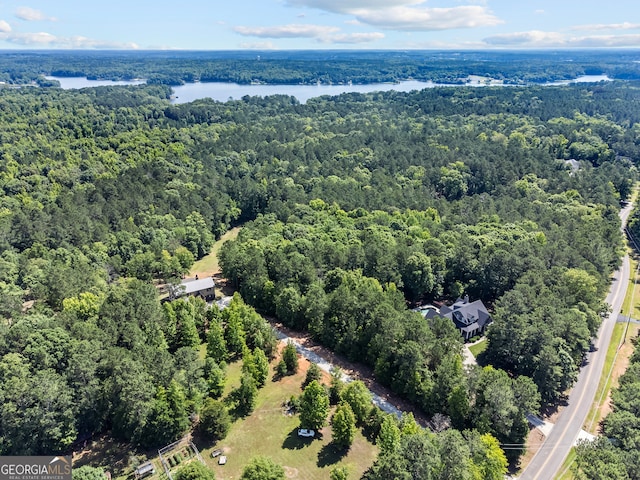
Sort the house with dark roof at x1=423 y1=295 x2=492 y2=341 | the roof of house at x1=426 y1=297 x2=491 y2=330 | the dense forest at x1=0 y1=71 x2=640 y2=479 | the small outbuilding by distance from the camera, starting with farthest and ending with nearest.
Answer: the roof of house at x1=426 y1=297 x2=491 y2=330, the house with dark roof at x1=423 y1=295 x2=492 y2=341, the dense forest at x1=0 y1=71 x2=640 y2=479, the small outbuilding

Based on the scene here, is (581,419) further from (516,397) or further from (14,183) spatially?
(14,183)

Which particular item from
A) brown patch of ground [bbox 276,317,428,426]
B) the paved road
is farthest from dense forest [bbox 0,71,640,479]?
the paved road

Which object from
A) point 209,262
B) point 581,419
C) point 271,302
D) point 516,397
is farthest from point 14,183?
point 581,419

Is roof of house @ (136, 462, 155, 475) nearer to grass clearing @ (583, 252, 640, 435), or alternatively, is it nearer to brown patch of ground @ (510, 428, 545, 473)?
brown patch of ground @ (510, 428, 545, 473)

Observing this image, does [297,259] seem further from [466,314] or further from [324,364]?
[466,314]

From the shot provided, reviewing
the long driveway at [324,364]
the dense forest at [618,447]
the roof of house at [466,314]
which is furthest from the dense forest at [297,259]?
the dense forest at [618,447]

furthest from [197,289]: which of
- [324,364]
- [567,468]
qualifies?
[567,468]
